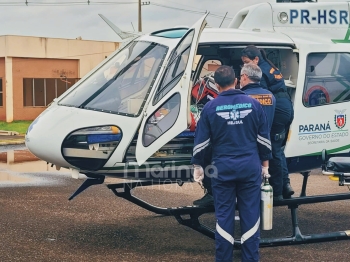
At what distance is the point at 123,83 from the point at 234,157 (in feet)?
5.68

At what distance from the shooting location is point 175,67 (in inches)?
232

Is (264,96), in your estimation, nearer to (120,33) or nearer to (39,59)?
(120,33)

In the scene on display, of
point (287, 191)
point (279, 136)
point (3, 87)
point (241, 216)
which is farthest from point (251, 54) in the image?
point (3, 87)

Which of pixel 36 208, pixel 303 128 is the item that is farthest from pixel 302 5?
pixel 36 208

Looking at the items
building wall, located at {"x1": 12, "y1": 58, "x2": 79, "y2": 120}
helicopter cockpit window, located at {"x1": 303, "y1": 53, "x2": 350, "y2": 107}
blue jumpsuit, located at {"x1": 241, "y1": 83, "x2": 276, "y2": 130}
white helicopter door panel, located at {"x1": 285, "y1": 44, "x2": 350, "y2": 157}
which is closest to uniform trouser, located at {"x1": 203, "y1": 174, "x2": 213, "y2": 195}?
blue jumpsuit, located at {"x1": 241, "y1": 83, "x2": 276, "y2": 130}

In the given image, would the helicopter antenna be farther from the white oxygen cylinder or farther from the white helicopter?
the white oxygen cylinder

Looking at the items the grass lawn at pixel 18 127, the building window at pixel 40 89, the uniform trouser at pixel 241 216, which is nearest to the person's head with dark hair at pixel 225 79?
the uniform trouser at pixel 241 216

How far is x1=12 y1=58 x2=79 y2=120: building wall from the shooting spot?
105ft

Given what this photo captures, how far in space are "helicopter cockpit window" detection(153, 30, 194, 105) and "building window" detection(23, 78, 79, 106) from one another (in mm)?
27473

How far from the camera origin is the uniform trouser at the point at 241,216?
504cm

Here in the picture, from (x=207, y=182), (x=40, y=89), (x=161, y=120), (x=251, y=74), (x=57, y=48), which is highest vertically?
(x=57, y=48)

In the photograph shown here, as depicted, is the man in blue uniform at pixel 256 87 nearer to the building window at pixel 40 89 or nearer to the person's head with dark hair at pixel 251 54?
the person's head with dark hair at pixel 251 54

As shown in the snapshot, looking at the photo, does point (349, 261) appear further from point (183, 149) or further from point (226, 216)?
point (183, 149)

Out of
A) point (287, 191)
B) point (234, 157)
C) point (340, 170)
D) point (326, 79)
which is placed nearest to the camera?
point (234, 157)
